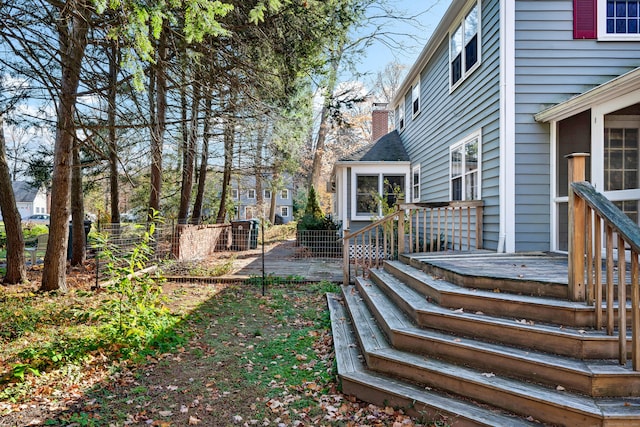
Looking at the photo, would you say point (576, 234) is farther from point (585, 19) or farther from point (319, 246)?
point (319, 246)

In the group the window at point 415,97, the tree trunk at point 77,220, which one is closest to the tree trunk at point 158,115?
the tree trunk at point 77,220

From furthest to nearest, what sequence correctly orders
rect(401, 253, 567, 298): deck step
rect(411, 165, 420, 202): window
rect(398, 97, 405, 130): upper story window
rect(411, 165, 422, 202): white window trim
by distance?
1. rect(398, 97, 405, 130): upper story window
2. rect(411, 165, 420, 202): window
3. rect(411, 165, 422, 202): white window trim
4. rect(401, 253, 567, 298): deck step

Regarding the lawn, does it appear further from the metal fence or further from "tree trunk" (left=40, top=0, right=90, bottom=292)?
the metal fence

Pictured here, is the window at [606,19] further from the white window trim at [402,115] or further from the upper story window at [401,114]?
the upper story window at [401,114]

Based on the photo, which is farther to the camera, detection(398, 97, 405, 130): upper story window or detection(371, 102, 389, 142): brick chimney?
detection(371, 102, 389, 142): brick chimney

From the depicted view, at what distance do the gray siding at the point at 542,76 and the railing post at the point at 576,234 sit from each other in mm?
2839

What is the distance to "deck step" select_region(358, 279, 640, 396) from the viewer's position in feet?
8.10

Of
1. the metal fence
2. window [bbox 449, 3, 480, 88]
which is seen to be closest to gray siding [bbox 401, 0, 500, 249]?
window [bbox 449, 3, 480, 88]

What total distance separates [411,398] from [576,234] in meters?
1.82

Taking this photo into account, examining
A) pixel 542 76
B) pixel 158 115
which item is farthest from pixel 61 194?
pixel 542 76

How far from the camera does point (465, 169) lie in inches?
293

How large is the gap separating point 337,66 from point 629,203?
621 cm

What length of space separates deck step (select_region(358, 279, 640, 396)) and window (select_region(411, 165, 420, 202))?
25.1 ft

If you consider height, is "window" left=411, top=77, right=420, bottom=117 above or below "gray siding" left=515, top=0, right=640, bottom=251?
above
